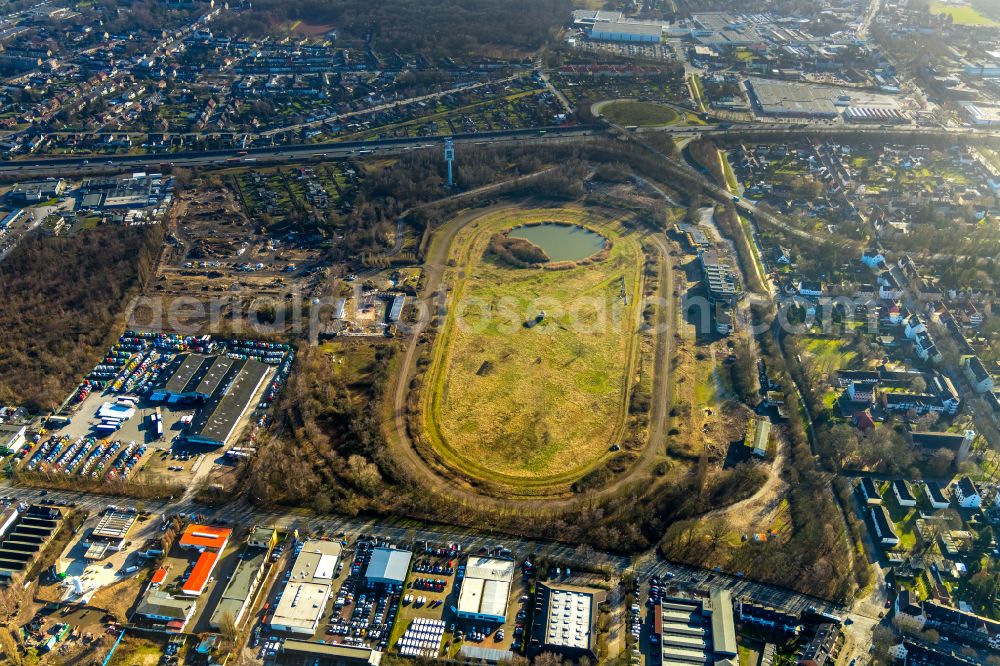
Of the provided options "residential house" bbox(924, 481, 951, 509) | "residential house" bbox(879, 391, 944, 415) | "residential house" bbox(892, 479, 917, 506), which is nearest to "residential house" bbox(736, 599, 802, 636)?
"residential house" bbox(892, 479, 917, 506)

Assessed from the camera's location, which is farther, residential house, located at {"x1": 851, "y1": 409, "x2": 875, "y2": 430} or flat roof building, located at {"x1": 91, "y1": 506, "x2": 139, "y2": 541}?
residential house, located at {"x1": 851, "y1": 409, "x2": 875, "y2": 430}

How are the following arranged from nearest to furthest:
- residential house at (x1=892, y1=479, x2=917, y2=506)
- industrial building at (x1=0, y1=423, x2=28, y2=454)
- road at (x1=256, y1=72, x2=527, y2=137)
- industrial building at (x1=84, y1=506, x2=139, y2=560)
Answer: industrial building at (x1=84, y1=506, x2=139, y2=560)
residential house at (x1=892, y1=479, x2=917, y2=506)
industrial building at (x1=0, y1=423, x2=28, y2=454)
road at (x1=256, y1=72, x2=527, y2=137)

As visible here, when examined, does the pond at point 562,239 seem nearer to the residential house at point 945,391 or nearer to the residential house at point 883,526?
the residential house at point 945,391

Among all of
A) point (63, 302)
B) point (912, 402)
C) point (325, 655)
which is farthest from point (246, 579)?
point (912, 402)

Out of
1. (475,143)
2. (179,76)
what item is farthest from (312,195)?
(179,76)

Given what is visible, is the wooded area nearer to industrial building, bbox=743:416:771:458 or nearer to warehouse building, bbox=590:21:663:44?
industrial building, bbox=743:416:771:458

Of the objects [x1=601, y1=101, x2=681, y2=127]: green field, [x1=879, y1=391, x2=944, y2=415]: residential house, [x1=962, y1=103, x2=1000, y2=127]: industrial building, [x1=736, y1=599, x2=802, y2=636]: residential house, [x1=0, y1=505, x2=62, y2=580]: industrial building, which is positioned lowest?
[x1=0, y1=505, x2=62, y2=580]: industrial building

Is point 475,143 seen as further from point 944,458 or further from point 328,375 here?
point 944,458
